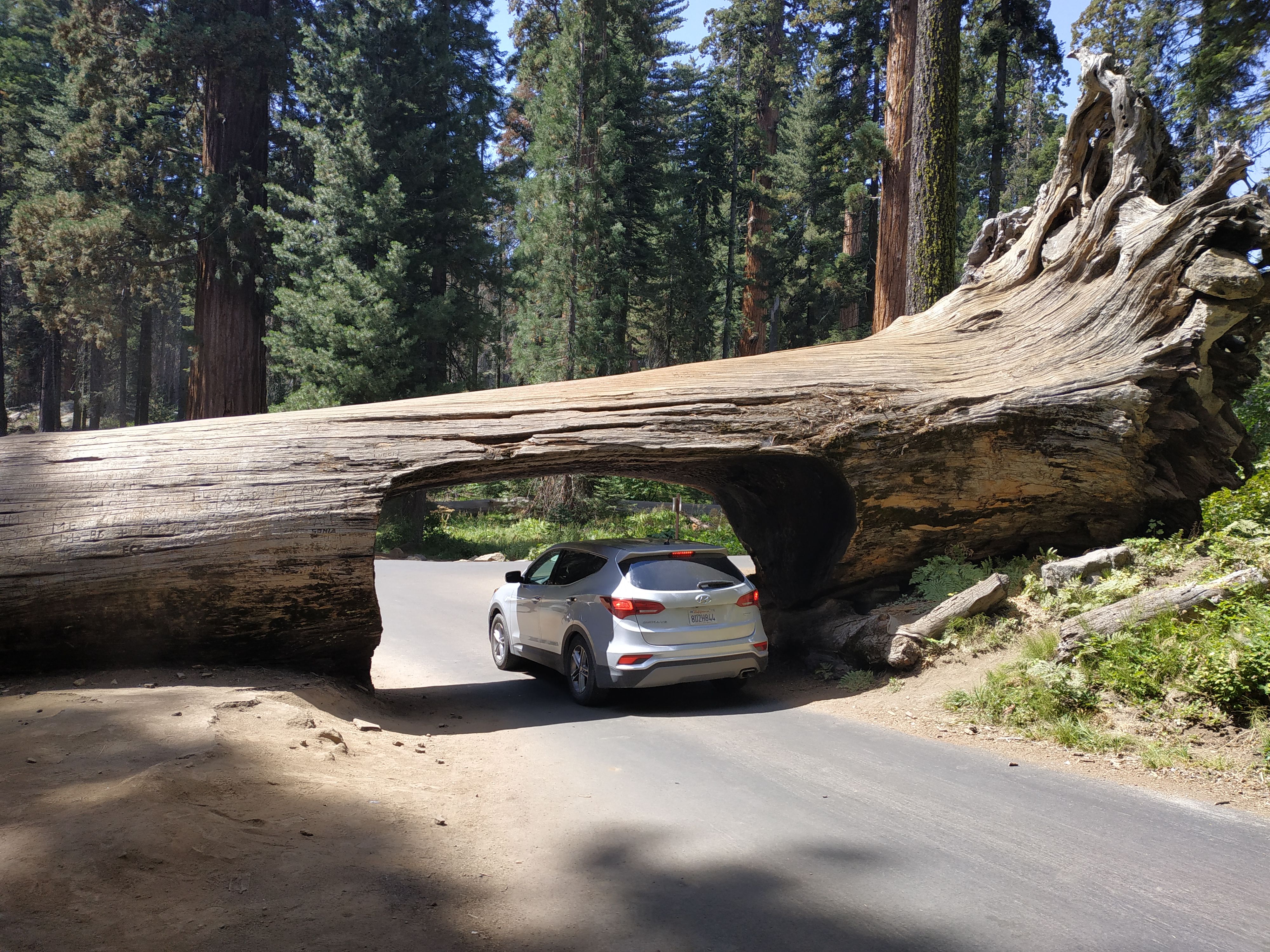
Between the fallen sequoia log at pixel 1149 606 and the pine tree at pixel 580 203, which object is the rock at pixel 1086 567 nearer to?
the fallen sequoia log at pixel 1149 606

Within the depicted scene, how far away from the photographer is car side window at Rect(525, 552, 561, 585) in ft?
33.5

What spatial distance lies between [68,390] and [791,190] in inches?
2148

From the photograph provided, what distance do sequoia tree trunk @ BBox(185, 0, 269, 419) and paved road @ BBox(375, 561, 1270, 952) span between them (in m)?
18.2

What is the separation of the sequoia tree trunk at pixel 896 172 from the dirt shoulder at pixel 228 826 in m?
12.0

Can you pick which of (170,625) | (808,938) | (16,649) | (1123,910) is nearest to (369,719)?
(170,625)

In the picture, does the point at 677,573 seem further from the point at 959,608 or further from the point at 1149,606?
the point at 1149,606

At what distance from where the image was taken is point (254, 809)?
4.76 m

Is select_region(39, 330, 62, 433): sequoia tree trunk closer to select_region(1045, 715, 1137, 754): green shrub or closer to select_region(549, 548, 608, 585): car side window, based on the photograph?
select_region(549, 548, 608, 585): car side window

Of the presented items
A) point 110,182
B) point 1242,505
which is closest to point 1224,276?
point 1242,505

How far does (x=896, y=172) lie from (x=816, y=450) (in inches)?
357

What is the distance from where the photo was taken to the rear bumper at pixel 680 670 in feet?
26.8

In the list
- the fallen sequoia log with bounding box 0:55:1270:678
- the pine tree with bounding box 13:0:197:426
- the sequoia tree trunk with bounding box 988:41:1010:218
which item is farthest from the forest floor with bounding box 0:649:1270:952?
the pine tree with bounding box 13:0:197:426

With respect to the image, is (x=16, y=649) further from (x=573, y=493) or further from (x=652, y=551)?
(x=573, y=493)

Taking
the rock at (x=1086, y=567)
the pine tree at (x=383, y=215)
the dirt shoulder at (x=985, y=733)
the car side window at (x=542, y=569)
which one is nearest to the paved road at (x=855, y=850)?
the dirt shoulder at (x=985, y=733)
